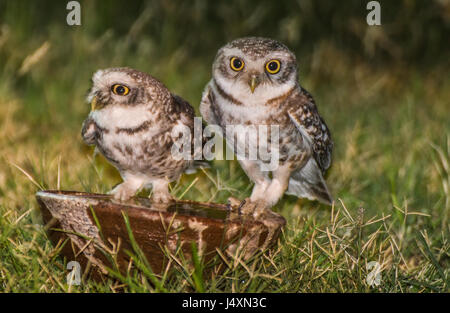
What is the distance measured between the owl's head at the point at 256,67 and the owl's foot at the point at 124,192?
0.90 meters

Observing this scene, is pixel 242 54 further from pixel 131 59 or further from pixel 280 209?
pixel 131 59

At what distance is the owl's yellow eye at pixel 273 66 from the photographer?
10.8ft

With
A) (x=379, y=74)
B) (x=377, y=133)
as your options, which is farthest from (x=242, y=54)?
(x=379, y=74)

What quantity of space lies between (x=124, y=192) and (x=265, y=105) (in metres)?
1.03

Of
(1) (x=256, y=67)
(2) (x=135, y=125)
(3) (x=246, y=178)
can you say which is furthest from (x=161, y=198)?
(3) (x=246, y=178)

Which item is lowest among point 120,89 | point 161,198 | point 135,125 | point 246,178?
point 246,178

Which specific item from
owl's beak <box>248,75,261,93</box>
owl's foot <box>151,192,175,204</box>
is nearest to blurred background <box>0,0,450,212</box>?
owl's foot <box>151,192,175,204</box>

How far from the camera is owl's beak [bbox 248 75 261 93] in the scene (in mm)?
3190

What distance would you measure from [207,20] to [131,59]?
3127 mm

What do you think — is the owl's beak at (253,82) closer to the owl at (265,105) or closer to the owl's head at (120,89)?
the owl at (265,105)

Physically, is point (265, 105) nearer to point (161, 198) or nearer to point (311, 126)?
point (311, 126)

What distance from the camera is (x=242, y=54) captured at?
3.27m

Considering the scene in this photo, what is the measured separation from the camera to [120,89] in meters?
3.18
